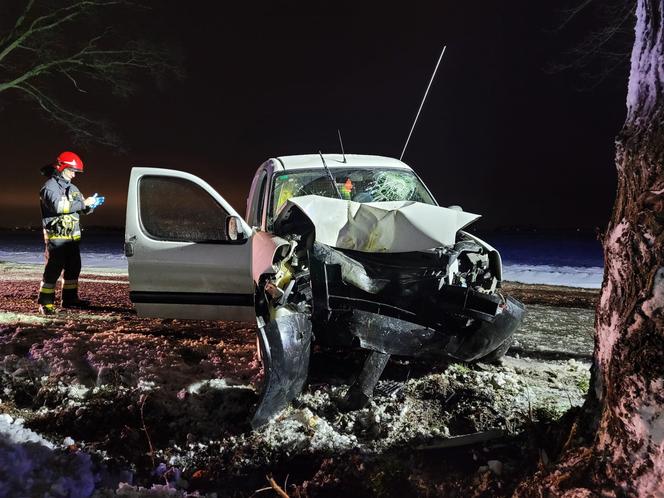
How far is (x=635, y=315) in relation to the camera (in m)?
1.76

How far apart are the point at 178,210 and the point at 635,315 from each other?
3.92m

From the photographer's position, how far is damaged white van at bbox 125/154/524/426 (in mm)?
2891

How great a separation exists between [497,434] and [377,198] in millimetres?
2453

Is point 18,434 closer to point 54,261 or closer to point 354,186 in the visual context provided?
point 354,186

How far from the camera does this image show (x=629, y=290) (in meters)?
1.84

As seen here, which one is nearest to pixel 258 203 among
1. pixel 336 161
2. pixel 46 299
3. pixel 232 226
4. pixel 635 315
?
pixel 232 226

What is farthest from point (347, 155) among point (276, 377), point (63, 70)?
point (63, 70)

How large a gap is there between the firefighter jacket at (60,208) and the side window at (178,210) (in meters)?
1.77

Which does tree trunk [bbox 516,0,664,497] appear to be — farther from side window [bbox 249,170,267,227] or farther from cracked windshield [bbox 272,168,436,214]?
side window [bbox 249,170,267,227]

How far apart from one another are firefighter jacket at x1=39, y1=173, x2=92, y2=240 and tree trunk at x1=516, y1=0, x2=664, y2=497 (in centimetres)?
572

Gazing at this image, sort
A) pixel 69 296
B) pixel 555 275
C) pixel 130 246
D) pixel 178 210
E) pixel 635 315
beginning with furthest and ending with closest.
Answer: pixel 555 275, pixel 69 296, pixel 178 210, pixel 130 246, pixel 635 315

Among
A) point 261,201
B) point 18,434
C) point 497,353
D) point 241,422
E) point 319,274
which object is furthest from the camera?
point 261,201

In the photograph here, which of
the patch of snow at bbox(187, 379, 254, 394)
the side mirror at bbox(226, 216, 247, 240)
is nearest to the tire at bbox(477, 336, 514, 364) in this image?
the patch of snow at bbox(187, 379, 254, 394)

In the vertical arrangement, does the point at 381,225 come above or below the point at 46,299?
above
